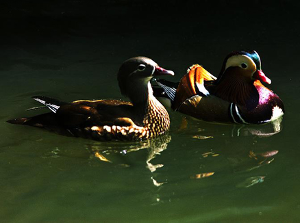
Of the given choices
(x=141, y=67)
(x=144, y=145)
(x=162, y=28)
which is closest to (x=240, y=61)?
(x=141, y=67)

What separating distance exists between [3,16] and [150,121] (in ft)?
16.3

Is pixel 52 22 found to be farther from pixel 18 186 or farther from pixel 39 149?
pixel 18 186

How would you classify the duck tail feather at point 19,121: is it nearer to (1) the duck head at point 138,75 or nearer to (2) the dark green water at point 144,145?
(2) the dark green water at point 144,145

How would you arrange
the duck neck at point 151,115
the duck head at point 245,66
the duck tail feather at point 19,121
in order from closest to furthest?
1. the duck neck at point 151,115
2. the duck tail feather at point 19,121
3. the duck head at point 245,66

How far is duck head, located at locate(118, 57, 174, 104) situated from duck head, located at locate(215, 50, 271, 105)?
35.1 inches

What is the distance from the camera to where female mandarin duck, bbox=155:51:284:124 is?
5.57 m

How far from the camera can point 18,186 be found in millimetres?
4316

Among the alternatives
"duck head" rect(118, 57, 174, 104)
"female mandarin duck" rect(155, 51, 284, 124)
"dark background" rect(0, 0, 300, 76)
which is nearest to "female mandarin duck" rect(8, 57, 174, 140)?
"duck head" rect(118, 57, 174, 104)

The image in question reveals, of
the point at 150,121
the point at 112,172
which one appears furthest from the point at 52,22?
the point at 112,172

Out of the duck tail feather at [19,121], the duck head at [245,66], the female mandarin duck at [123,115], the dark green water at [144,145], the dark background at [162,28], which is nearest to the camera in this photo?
the dark green water at [144,145]

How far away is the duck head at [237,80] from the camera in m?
5.60

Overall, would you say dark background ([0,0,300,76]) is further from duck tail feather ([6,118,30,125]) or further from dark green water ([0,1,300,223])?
duck tail feather ([6,118,30,125])

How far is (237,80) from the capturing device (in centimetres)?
570

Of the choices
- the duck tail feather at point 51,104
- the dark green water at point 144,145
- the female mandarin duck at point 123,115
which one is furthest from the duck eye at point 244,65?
the duck tail feather at point 51,104
